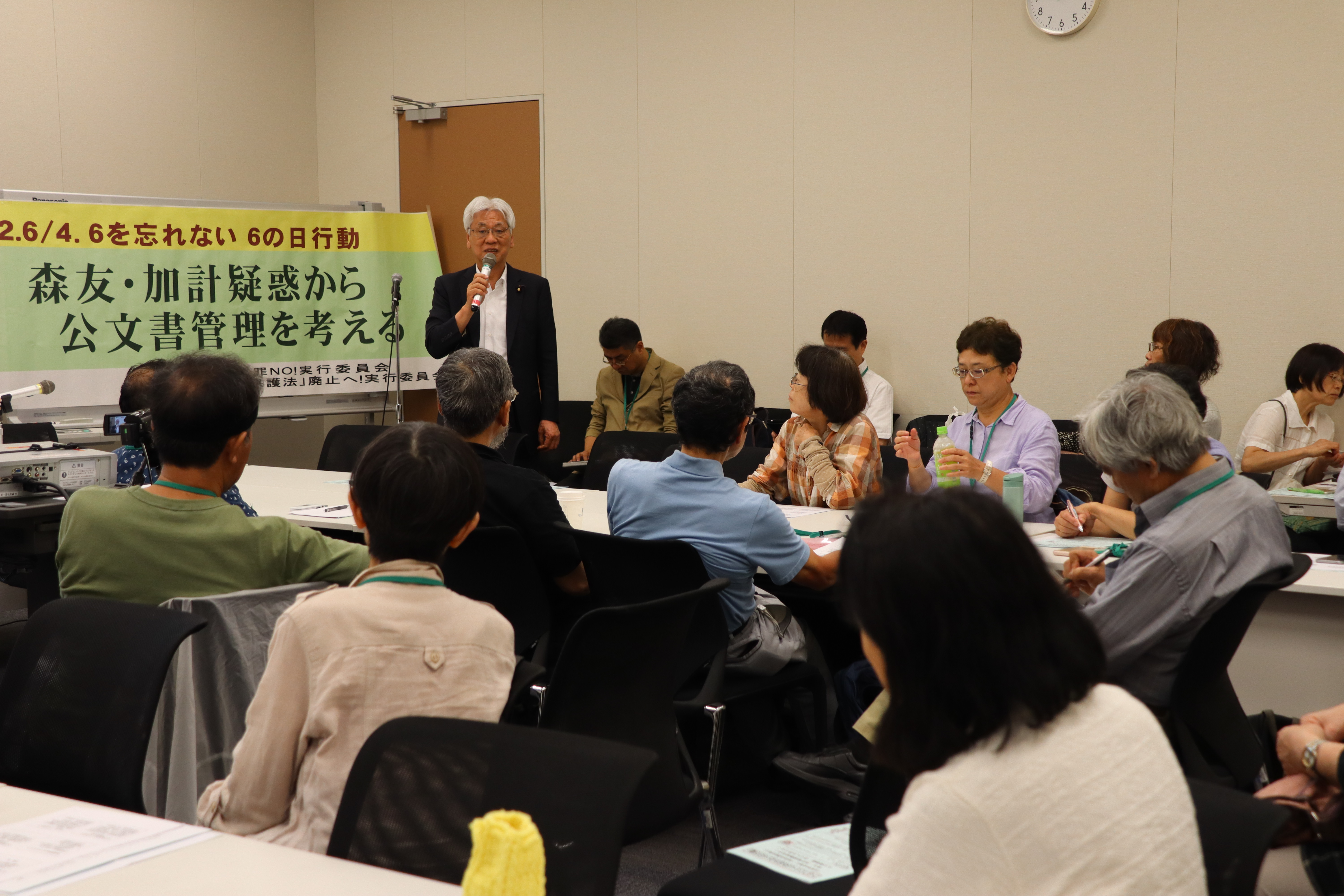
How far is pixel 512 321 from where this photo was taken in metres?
5.79

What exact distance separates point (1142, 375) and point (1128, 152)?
3780 millimetres

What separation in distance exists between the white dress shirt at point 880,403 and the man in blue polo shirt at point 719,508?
3.19 m

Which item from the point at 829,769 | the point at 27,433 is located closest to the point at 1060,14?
the point at 829,769

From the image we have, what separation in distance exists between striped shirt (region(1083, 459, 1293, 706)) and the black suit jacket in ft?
12.4

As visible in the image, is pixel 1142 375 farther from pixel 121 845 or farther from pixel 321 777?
pixel 121 845

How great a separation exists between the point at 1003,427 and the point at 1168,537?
1.73m

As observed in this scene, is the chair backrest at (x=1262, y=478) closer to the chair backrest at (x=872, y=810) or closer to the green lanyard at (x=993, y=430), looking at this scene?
the green lanyard at (x=993, y=430)

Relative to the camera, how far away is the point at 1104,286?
584 centimetres

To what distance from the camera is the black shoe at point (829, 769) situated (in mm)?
2730

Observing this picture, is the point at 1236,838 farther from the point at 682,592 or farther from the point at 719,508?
the point at 719,508

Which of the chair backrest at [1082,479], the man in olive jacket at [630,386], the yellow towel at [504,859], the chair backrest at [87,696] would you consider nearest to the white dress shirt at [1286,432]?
the chair backrest at [1082,479]

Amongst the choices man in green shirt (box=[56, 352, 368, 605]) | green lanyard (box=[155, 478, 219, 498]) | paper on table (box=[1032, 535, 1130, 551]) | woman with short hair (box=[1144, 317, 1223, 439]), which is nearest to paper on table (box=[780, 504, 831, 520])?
paper on table (box=[1032, 535, 1130, 551])

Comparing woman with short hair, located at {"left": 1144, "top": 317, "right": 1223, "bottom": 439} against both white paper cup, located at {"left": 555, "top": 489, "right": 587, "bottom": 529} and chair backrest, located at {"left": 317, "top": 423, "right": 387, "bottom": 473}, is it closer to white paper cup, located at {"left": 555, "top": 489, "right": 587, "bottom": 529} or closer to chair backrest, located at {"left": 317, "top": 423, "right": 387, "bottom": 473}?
white paper cup, located at {"left": 555, "top": 489, "right": 587, "bottom": 529}

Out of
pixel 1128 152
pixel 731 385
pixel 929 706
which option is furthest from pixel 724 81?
pixel 929 706
